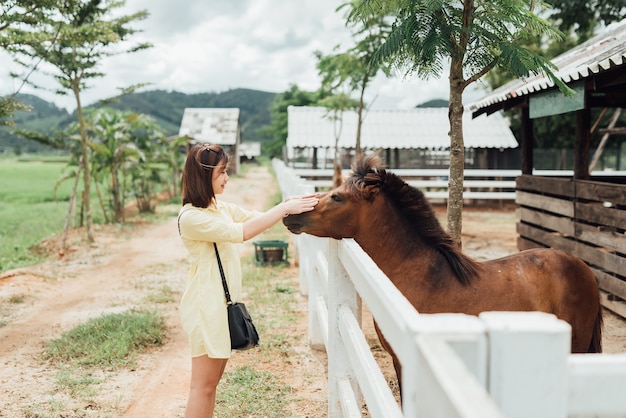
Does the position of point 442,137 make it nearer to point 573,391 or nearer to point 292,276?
point 292,276

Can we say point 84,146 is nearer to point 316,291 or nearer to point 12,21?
point 12,21

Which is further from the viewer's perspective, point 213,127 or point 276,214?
point 213,127

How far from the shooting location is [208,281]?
2.94 m

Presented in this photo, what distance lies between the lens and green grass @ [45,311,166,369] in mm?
4809

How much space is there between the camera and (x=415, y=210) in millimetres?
3143

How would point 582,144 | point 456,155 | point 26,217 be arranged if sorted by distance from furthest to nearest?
point 26,217 < point 582,144 < point 456,155

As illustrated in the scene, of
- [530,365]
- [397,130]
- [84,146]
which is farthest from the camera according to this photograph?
[397,130]

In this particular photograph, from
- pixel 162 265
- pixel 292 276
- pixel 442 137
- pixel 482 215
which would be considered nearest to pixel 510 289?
pixel 292 276

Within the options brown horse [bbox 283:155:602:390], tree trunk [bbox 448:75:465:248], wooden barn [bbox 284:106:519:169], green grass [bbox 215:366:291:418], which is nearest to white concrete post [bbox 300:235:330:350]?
green grass [bbox 215:366:291:418]

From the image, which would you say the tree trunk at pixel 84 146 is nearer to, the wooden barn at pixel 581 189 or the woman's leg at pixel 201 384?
the wooden barn at pixel 581 189

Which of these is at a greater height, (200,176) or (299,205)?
(200,176)

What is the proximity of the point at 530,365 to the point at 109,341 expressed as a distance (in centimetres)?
484

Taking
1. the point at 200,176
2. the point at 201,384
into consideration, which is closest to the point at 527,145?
the point at 200,176

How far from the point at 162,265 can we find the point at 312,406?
5.88 m
